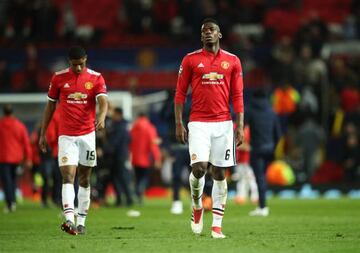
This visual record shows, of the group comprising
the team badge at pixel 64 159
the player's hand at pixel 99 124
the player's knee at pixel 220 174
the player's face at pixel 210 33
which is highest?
the player's face at pixel 210 33

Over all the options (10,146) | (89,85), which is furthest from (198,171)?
(10,146)

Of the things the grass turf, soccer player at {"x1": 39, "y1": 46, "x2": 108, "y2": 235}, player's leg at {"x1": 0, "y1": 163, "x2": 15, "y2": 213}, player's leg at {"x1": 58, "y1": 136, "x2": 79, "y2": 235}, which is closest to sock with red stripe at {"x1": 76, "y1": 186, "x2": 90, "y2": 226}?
soccer player at {"x1": 39, "y1": 46, "x2": 108, "y2": 235}

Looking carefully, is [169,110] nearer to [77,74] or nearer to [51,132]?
[51,132]

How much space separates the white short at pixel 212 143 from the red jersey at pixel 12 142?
398 inches

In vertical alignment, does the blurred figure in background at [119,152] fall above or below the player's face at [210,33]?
below

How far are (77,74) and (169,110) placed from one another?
595 cm

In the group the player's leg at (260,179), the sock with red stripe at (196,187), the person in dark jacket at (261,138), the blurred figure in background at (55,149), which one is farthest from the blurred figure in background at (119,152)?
the sock with red stripe at (196,187)

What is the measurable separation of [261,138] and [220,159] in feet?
22.7

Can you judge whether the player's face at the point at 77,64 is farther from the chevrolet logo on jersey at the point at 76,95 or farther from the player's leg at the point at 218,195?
the player's leg at the point at 218,195

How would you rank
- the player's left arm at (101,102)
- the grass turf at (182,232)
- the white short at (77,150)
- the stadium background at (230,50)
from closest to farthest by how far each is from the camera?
the grass turf at (182,232), the player's left arm at (101,102), the white short at (77,150), the stadium background at (230,50)

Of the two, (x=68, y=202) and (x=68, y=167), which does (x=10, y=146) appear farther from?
(x=68, y=202)

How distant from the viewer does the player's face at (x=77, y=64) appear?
605 inches

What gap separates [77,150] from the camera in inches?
607

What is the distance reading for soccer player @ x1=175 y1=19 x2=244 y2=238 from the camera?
1445cm
